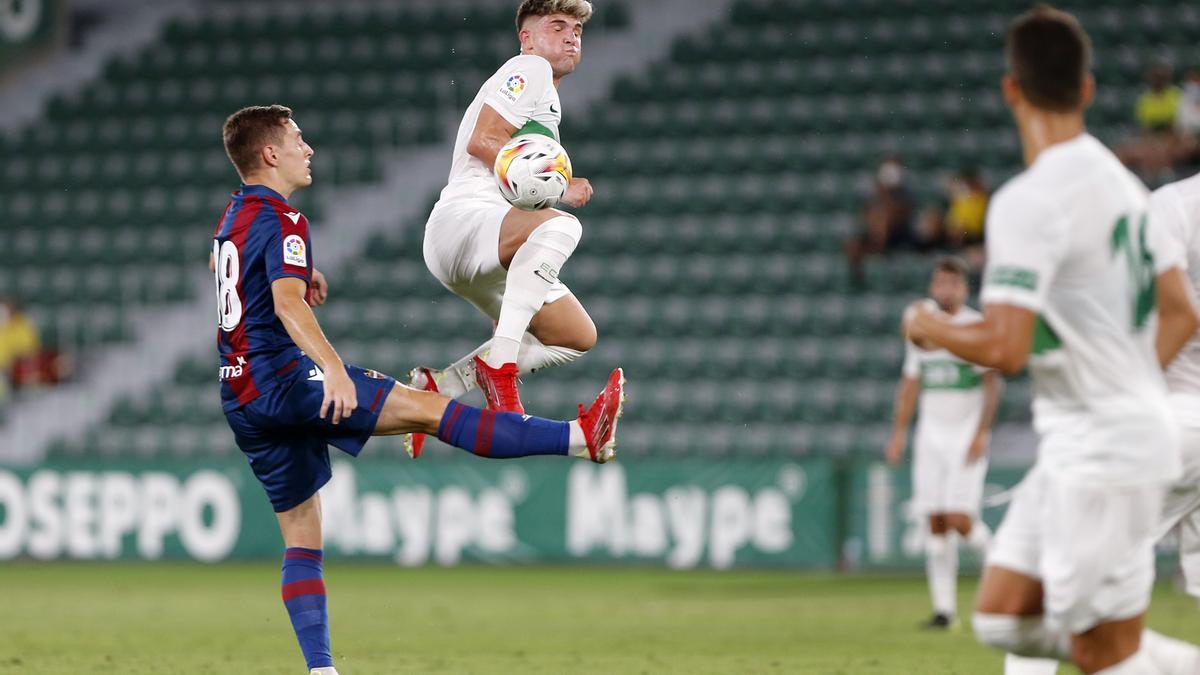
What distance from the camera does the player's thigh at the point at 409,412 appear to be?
20.6 ft

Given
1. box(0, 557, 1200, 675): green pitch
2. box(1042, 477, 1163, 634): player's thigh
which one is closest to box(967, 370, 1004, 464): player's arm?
box(0, 557, 1200, 675): green pitch

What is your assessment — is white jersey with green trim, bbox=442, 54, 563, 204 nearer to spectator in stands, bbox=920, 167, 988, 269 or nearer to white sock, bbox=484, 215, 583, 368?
white sock, bbox=484, 215, 583, 368

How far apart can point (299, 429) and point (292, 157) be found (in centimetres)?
107

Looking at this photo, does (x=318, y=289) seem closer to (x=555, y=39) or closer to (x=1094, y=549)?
(x=555, y=39)

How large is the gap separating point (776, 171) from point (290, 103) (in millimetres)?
6886

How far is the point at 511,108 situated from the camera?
664 centimetres

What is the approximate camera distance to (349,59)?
22953 mm

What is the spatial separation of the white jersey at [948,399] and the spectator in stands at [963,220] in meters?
5.10

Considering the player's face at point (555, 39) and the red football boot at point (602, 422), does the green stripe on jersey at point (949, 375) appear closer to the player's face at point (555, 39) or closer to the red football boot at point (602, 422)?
the player's face at point (555, 39)

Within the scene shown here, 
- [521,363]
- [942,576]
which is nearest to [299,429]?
[521,363]

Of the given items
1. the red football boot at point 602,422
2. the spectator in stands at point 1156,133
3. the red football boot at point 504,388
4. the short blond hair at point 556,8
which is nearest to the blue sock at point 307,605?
the red football boot at point 504,388

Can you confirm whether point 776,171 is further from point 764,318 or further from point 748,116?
point 764,318

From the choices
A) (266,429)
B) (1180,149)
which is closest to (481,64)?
(1180,149)

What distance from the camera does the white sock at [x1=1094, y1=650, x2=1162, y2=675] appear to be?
14.5ft
